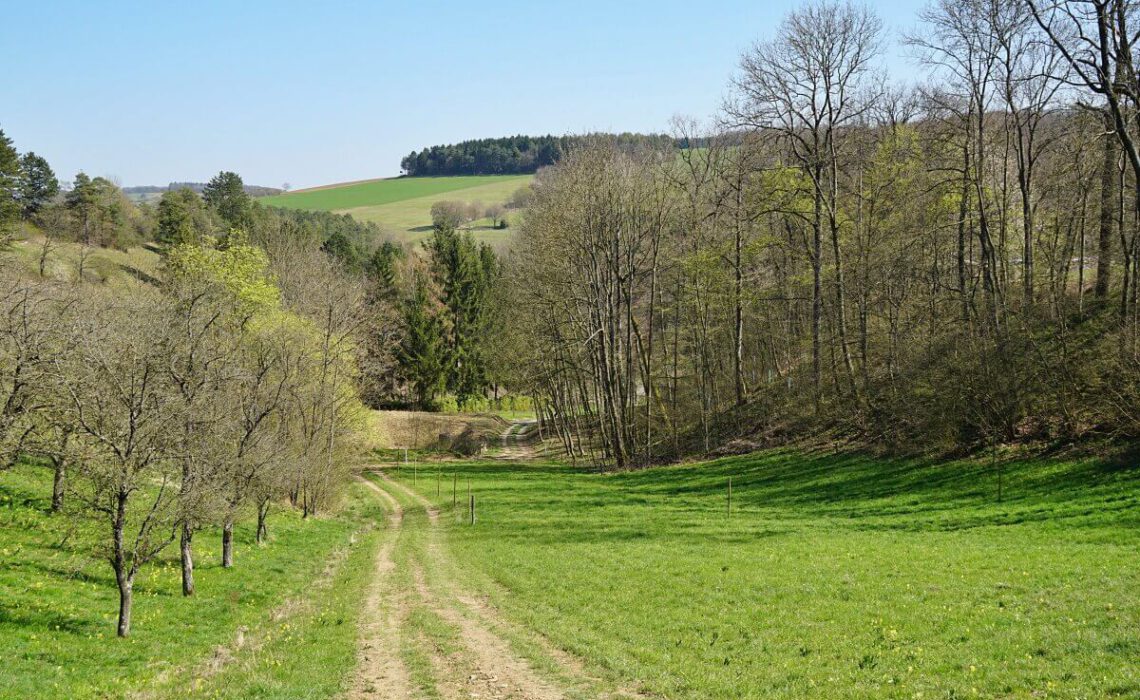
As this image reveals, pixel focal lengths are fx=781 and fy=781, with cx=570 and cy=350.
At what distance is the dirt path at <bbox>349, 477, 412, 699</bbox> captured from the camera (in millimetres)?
12375

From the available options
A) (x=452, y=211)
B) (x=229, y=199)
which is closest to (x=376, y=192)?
(x=452, y=211)

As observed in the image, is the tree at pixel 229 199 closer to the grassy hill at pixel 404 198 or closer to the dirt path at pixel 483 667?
the grassy hill at pixel 404 198

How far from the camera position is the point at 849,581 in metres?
16.5

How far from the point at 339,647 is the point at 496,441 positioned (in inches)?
2113

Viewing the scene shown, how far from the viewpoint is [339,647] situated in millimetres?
14867

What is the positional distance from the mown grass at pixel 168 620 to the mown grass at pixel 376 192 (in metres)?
133

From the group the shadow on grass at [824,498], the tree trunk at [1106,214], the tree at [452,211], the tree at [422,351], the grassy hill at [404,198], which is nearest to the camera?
the shadow on grass at [824,498]

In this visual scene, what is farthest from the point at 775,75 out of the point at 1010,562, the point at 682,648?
the point at 682,648

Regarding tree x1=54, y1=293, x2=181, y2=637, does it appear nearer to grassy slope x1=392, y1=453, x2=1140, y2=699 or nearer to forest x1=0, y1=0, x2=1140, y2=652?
forest x1=0, y1=0, x2=1140, y2=652

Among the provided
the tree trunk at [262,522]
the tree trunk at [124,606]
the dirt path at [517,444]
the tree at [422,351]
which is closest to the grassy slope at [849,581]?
the tree trunk at [262,522]

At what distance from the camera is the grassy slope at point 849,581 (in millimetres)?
10836

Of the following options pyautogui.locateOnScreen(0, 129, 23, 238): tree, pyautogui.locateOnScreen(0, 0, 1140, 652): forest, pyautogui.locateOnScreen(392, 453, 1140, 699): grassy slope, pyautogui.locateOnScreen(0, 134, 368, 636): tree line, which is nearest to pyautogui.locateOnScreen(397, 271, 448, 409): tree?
pyautogui.locateOnScreen(0, 0, 1140, 652): forest

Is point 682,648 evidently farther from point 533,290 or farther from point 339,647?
point 533,290

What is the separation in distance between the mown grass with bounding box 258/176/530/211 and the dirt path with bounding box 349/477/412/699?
137m
